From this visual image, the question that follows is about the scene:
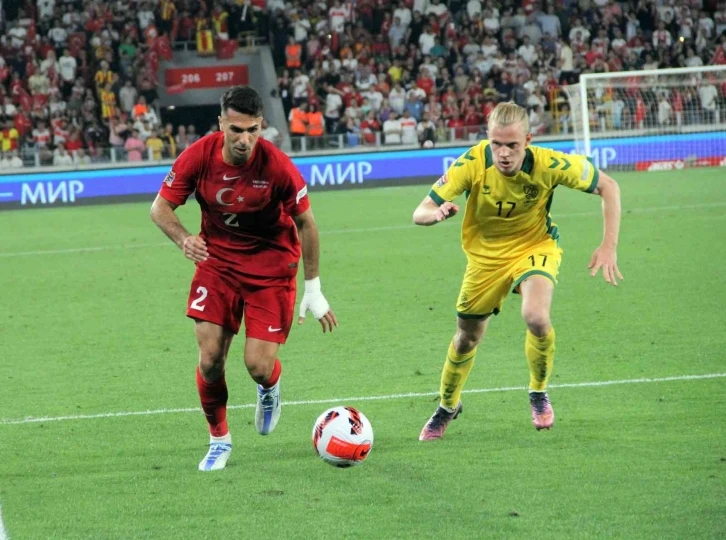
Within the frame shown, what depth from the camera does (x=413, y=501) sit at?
195 inches

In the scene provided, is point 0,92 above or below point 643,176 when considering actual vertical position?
above

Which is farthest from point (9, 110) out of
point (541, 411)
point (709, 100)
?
point (541, 411)

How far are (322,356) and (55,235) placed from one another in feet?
31.3

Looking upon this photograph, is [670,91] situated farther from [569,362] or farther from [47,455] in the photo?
[47,455]

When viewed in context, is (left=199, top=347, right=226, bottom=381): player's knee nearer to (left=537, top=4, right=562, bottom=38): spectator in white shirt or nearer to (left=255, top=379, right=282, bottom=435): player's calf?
(left=255, top=379, right=282, bottom=435): player's calf

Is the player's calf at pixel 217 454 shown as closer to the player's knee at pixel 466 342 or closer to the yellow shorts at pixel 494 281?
the player's knee at pixel 466 342

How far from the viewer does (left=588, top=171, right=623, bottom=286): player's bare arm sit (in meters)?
5.84

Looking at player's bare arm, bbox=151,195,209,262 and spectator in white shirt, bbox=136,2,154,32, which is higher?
spectator in white shirt, bbox=136,2,154,32

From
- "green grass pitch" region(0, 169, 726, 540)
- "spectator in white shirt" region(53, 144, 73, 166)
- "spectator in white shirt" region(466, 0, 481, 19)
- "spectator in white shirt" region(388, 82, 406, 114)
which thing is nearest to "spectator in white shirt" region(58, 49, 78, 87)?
"spectator in white shirt" region(53, 144, 73, 166)

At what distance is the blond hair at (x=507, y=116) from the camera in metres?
5.68

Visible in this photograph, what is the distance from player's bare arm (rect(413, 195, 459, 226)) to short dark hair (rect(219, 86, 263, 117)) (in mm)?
971

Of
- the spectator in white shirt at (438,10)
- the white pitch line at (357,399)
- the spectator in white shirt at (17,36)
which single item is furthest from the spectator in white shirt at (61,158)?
the white pitch line at (357,399)

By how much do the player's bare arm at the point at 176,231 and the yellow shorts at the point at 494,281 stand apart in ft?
4.94

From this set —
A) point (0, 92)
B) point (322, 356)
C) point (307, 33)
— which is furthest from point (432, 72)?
point (322, 356)
